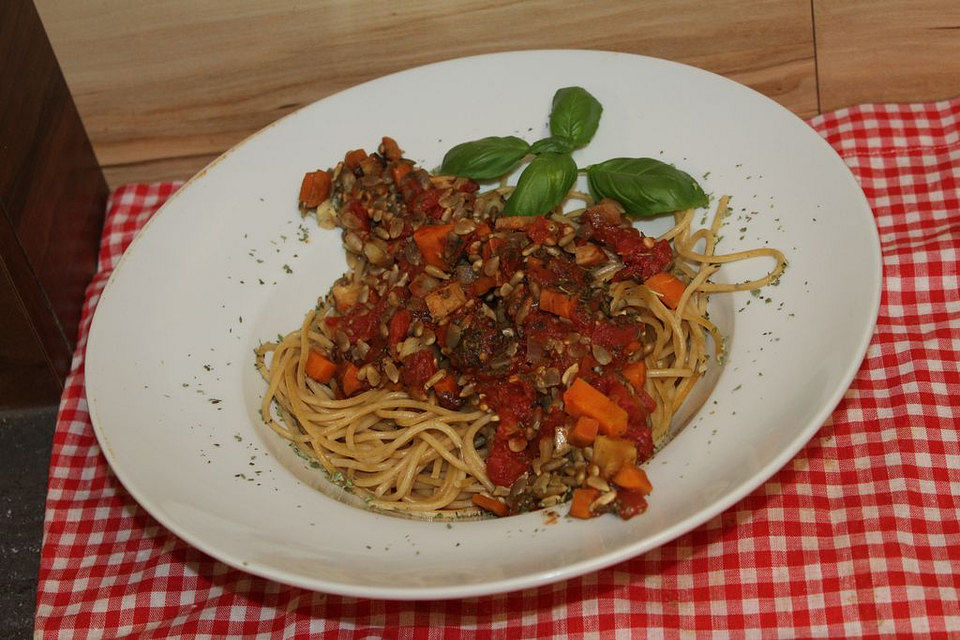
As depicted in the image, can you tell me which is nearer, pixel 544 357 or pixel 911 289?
pixel 544 357

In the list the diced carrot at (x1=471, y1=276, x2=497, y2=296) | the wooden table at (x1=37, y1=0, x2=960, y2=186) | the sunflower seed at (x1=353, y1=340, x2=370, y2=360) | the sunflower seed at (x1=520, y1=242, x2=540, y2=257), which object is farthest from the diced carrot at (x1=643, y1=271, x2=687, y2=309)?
the wooden table at (x1=37, y1=0, x2=960, y2=186)

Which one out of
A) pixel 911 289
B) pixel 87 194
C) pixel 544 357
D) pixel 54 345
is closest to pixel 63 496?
pixel 54 345

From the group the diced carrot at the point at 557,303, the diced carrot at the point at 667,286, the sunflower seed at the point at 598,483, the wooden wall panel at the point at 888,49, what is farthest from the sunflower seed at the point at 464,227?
the wooden wall panel at the point at 888,49

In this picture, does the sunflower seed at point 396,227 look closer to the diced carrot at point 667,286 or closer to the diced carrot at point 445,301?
the diced carrot at point 445,301

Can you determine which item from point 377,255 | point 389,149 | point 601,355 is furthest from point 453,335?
point 389,149

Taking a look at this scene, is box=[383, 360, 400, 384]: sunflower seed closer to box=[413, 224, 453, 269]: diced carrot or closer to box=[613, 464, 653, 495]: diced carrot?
box=[413, 224, 453, 269]: diced carrot

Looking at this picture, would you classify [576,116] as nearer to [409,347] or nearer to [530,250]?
[530,250]

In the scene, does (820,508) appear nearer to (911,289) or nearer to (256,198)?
(911,289)
